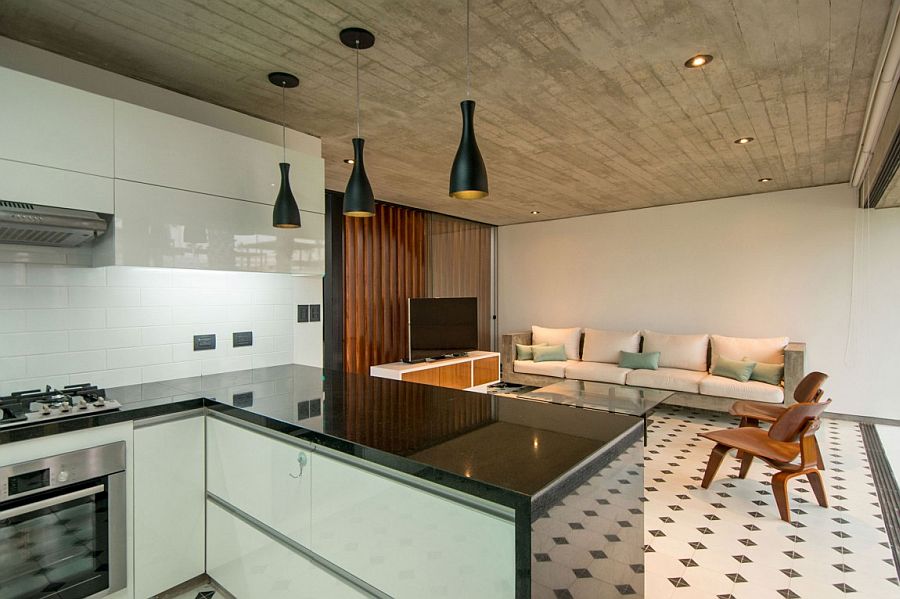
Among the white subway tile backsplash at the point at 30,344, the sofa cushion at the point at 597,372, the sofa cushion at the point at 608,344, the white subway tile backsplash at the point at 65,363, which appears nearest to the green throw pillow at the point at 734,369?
the sofa cushion at the point at 597,372

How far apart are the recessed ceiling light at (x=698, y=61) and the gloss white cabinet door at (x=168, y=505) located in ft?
10.1

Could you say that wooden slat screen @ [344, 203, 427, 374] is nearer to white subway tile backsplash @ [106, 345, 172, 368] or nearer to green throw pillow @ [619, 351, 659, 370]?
green throw pillow @ [619, 351, 659, 370]

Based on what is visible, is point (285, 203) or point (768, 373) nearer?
point (285, 203)

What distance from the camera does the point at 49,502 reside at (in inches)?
71.0

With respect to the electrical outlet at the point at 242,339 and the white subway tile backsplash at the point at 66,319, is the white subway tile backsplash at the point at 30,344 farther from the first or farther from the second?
the electrical outlet at the point at 242,339

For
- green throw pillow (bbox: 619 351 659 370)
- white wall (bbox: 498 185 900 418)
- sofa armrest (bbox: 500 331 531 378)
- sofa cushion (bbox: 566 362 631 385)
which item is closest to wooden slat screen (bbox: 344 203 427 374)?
sofa armrest (bbox: 500 331 531 378)

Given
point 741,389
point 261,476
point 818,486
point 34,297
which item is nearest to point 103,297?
point 34,297

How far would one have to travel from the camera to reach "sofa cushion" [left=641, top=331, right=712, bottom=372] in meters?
5.99

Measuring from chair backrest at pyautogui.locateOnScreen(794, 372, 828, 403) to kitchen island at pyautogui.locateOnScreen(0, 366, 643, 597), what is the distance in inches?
118

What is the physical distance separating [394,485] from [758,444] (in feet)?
10.1

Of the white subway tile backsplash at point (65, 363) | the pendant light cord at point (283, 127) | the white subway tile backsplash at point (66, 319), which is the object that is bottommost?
the white subway tile backsplash at point (65, 363)

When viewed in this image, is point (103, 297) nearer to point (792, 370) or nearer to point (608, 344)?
point (608, 344)

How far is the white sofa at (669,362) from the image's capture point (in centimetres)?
507

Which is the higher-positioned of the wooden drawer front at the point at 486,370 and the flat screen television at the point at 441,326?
the flat screen television at the point at 441,326
